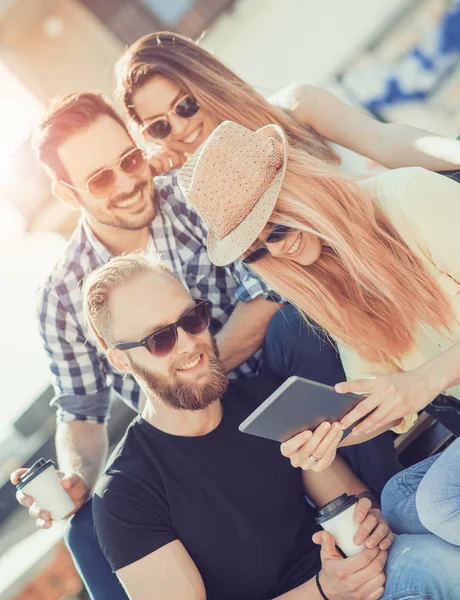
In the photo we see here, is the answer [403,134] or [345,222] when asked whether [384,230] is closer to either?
[345,222]

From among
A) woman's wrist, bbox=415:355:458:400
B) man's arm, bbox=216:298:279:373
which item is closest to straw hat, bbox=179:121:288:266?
woman's wrist, bbox=415:355:458:400

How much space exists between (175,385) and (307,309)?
491 millimetres

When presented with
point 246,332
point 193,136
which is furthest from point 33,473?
Result: point 193,136

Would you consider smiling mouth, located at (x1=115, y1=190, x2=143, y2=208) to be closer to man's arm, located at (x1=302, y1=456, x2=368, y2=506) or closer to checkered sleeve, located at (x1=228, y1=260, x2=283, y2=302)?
checkered sleeve, located at (x1=228, y1=260, x2=283, y2=302)

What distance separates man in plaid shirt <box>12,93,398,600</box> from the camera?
8.63 ft

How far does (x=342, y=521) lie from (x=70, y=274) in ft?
5.21

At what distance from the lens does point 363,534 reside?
1833mm

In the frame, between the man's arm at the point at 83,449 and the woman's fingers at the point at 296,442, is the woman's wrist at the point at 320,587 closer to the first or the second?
the woman's fingers at the point at 296,442

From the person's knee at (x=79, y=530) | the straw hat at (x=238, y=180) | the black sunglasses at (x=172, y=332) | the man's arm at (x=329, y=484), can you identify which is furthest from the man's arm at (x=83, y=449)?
the straw hat at (x=238, y=180)

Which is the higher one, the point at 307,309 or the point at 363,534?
the point at 307,309

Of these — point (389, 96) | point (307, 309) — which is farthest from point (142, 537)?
point (389, 96)

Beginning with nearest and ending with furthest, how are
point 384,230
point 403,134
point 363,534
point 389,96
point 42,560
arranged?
point 363,534
point 384,230
point 403,134
point 42,560
point 389,96

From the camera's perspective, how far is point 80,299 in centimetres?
281

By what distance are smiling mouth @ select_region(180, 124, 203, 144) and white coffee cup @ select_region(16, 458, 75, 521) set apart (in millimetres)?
1384
